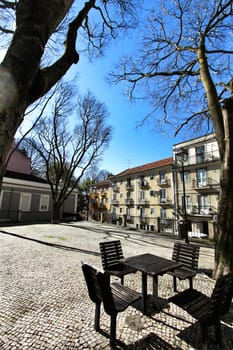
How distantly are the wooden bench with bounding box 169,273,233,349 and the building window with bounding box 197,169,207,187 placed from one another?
19057 mm

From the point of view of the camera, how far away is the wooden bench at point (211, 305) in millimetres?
2109

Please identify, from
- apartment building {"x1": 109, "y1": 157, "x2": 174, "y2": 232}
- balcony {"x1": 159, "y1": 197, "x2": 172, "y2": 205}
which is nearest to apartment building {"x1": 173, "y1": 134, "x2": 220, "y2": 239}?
balcony {"x1": 159, "y1": 197, "x2": 172, "y2": 205}

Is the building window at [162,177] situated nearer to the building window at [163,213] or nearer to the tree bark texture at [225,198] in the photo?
the building window at [163,213]

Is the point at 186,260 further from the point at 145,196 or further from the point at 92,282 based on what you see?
the point at 145,196

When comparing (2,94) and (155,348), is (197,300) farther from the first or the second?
(2,94)

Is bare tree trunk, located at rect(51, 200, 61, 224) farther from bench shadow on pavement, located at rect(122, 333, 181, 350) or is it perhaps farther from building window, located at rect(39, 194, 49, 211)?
bench shadow on pavement, located at rect(122, 333, 181, 350)

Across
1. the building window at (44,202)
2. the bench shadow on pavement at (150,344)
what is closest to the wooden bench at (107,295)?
the bench shadow on pavement at (150,344)

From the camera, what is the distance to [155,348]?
216 cm

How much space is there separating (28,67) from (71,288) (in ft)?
13.8

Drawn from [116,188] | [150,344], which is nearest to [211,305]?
[150,344]

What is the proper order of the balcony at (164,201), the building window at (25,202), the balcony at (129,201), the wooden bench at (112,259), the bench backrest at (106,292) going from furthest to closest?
the balcony at (129,201) → the balcony at (164,201) → the building window at (25,202) → the wooden bench at (112,259) → the bench backrest at (106,292)

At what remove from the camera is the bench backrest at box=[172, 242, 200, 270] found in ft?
13.0

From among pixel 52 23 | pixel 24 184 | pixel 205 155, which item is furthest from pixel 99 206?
pixel 52 23

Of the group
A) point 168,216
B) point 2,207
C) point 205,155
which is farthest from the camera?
point 168,216
